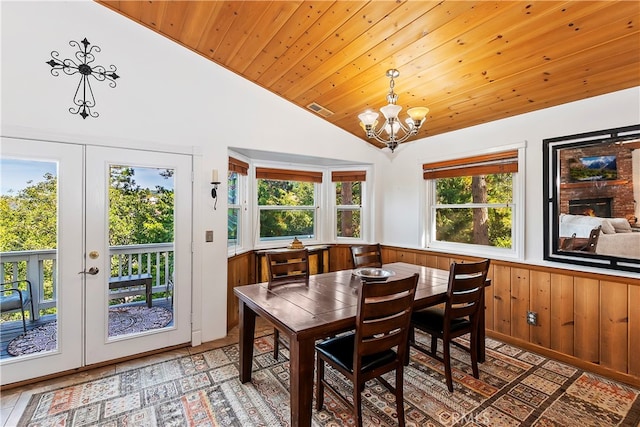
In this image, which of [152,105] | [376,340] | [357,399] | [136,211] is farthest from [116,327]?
[376,340]

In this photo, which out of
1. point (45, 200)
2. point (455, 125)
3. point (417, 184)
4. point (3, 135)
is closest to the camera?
point (3, 135)

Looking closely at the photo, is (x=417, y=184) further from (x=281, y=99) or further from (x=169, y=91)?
(x=169, y=91)

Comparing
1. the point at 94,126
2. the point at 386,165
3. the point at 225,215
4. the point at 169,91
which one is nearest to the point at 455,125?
the point at 386,165

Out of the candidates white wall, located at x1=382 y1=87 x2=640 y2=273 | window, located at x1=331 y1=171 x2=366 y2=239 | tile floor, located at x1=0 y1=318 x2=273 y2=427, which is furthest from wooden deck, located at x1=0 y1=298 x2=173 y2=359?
white wall, located at x1=382 y1=87 x2=640 y2=273

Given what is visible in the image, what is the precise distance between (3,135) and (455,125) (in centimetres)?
417

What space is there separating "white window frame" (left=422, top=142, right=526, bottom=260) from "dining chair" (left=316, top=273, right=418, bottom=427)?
1.96 metres

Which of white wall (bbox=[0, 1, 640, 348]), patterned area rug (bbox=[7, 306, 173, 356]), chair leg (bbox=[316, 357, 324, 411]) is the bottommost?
chair leg (bbox=[316, 357, 324, 411])

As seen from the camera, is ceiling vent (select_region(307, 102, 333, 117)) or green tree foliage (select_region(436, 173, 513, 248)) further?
ceiling vent (select_region(307, 102, 333, 117))

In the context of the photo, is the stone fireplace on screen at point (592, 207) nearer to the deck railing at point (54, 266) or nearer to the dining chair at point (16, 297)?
the deck railing at point (54, 266)

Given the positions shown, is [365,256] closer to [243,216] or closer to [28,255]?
[243,216]

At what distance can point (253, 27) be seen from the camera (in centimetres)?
246

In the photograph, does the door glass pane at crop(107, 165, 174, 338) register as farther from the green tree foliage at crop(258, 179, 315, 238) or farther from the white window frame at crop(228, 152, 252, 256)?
the green tree foliage at crop(258, 179, 315, 238)

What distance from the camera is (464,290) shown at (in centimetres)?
228

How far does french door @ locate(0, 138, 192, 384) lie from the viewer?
7.93ft
